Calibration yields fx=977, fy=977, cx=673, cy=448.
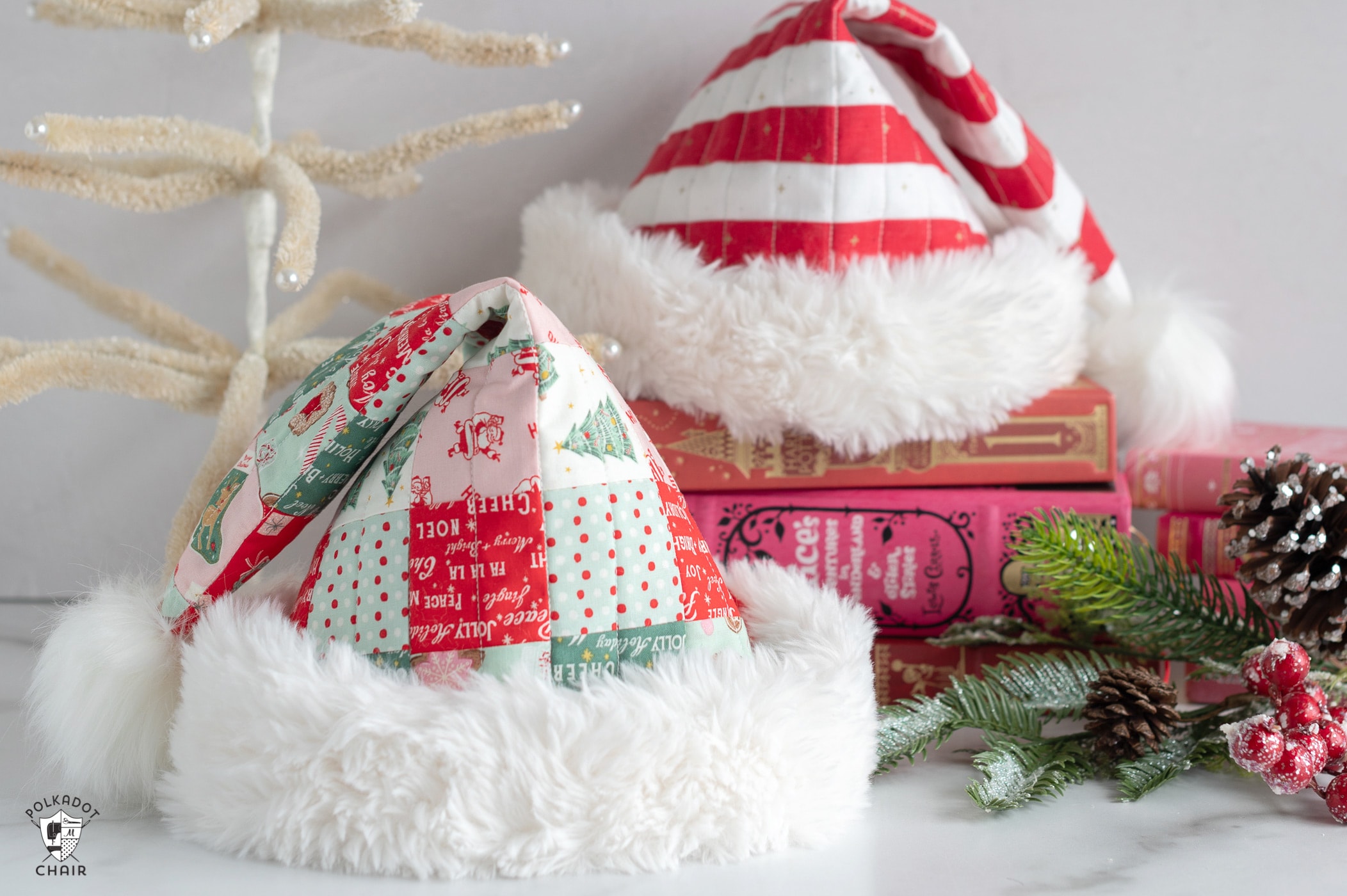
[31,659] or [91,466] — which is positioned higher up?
[91,466]

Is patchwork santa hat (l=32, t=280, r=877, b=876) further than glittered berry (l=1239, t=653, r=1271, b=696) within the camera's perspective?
No

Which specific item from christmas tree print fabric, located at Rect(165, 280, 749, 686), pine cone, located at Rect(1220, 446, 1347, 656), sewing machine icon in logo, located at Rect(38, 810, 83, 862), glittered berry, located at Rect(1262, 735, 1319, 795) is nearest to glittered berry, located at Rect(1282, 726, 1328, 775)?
glittered berry, located at Rect(1262, 735, 1319, 795)

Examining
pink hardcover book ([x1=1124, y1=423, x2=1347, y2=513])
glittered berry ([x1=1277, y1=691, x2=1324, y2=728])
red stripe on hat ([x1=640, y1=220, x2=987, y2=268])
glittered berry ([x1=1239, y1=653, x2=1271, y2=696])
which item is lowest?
glittered berry ([x1=1277, y1=691, x2=1324, y2=728])

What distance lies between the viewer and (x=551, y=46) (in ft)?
2.40

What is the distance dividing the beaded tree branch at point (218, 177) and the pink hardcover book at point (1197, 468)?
1.85ft

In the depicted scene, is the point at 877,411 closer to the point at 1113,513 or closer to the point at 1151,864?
the point at 1113,513

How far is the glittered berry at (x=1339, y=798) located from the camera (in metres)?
0.56

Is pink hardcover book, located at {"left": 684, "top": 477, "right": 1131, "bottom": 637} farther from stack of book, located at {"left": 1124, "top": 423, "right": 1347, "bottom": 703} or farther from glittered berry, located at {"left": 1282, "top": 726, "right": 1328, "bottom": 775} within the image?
glittered berry, located at {"left": 1282, "top": 726, "right": 1328, "bottom": 775}

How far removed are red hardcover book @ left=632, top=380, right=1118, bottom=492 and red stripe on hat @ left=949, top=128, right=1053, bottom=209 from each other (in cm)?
18

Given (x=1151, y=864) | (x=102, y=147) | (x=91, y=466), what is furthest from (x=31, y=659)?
(x=1151, y=864)

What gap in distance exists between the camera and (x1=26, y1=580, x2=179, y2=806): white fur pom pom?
1.82ft

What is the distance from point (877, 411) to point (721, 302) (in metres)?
0.14

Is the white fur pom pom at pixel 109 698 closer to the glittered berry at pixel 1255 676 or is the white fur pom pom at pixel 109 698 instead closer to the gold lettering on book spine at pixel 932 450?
the gold lettering on book spine at pixel 932 450

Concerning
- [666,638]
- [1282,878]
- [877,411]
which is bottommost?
[1282,878]
